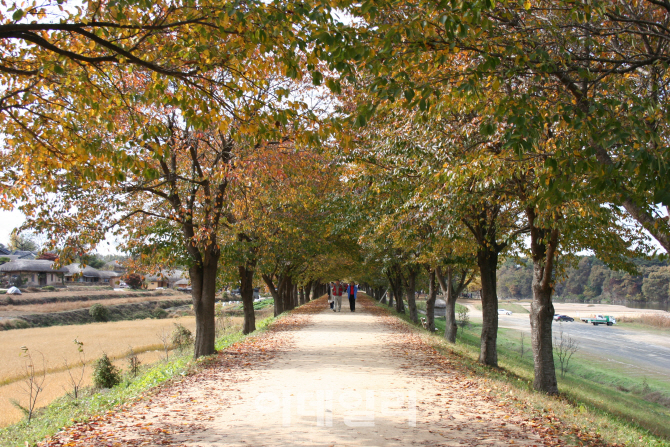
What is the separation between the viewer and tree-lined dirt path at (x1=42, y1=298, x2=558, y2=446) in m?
5.48

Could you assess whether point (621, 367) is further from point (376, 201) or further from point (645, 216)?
point (645, 216)

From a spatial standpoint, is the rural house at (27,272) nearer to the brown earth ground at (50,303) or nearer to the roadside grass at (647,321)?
the brown earth ground at (50,303)

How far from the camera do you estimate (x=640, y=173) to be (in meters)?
4.28

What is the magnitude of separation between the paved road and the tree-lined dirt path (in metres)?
23.8

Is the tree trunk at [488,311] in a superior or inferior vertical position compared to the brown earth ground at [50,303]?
superior

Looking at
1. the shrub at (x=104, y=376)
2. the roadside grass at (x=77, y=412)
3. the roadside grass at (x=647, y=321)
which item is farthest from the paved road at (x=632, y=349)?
the shrub at (x=104, y=376)

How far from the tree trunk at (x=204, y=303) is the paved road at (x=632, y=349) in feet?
83.1

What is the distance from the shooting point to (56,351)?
2162 cm

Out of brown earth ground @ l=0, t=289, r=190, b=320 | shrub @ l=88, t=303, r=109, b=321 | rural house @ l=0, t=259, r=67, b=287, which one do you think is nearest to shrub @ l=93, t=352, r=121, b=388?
brown earth ground @ l=0, t=289, r=190, b=320

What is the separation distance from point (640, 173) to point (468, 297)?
12346cm

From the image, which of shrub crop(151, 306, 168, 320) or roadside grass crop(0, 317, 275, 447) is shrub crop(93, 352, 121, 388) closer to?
roadside grass crop(0, 317, 275, 447)

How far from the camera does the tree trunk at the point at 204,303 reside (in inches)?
477

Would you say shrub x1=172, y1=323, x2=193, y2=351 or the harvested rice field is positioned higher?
shrub x1=172, y1=323, x2=193, y2=351

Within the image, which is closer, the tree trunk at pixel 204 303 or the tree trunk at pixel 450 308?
the tree trunk at pixel 204 303
